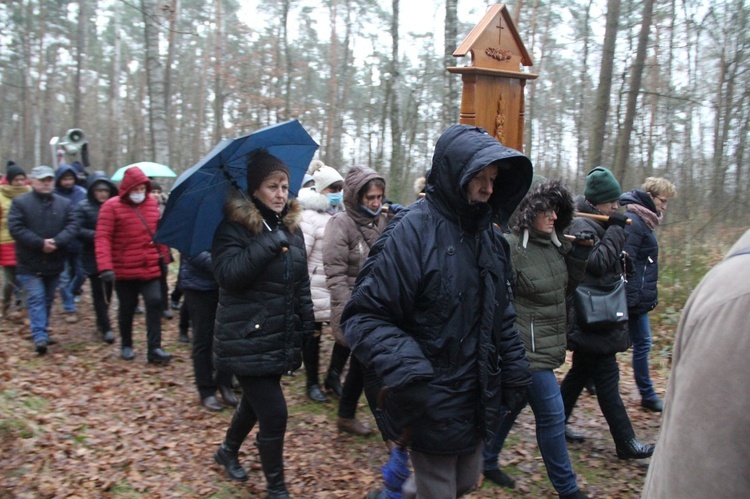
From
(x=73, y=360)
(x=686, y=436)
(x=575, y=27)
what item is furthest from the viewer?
(x=575, y=27)

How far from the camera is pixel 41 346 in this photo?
7305 millimetres

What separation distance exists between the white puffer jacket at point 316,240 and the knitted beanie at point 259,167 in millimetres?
1969

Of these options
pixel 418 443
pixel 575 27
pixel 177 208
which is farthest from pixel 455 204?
pixel 575 27

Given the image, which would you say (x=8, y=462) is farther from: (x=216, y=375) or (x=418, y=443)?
(x=418, y=443)

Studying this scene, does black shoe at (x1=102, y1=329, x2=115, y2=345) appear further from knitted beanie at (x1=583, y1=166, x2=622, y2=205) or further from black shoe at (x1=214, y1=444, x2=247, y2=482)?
knitted beanie at (x1=583, y1=166, x2=622, y2=205)

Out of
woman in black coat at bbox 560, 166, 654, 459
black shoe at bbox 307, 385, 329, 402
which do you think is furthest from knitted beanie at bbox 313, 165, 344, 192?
woman in black coat at bbox 560, 166, 654, 459

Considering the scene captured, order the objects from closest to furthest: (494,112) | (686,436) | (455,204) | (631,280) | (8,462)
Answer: (686,436), (455,204), (8,462), (494,112), (631,280)

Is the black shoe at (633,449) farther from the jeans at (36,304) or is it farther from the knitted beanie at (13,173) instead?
the knitted beanie at (13,173)

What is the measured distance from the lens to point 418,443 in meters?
2.89

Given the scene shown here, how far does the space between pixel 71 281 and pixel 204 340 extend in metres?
4.76

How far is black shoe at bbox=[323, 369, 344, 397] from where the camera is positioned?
20.7 ft

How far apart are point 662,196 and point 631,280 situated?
105 centimetres

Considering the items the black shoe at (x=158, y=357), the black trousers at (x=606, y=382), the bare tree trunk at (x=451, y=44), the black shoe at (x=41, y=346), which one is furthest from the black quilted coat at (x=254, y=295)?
the bare tree trunk at (x=451, y=44)

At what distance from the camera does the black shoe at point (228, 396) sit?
612 centimetres
